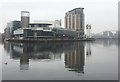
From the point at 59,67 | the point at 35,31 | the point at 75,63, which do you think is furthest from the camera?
the point at 35,31

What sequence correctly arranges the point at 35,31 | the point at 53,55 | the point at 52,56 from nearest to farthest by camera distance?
1. the point at 52,56
2. the point at 53,55
3. the point at 35,31

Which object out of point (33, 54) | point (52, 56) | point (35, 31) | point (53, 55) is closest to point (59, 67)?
point (52, 56)

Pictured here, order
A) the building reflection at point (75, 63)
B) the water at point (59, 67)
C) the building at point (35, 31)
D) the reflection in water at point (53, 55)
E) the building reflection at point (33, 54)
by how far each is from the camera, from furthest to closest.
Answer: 1. the building at point (35, 31)
2. the building reflection at point (33, 54)
3. the reflection in water at point (53, 55)
4. the building reflection at point (75, 63)
5. the water at point (59, 67)

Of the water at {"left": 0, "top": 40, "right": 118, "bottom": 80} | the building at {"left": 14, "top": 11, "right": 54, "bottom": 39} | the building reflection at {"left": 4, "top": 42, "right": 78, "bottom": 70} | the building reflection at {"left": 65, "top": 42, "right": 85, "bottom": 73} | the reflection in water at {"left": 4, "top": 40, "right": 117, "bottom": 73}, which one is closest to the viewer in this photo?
the water at {"left": 0, "top": 40, "right": 118, "bottom": 80}

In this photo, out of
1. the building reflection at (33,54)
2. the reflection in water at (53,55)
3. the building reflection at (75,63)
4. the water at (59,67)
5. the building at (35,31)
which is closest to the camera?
the water at (59,67)

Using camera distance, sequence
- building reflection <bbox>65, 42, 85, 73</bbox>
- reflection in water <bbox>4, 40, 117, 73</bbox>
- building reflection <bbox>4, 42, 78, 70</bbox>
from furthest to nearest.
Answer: building reflection <bbox>4, 42, 78, 70</bbox>
reflection in water <bbox>4, 40, 117, 73</bbox>
building reflection <bbox>65, 42, 85, 73</bbox>

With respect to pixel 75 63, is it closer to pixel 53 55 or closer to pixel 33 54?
pixel 53 55

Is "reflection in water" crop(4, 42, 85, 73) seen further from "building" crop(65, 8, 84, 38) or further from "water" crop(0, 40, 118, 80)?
"building" crop(65, 8, 84, 38)

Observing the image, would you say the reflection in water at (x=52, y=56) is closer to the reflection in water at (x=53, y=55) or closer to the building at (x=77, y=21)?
the reflection in water at (x=53, y=55)

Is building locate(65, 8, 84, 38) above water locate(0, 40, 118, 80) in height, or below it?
above

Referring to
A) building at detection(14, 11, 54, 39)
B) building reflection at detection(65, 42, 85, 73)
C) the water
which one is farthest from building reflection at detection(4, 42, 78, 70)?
building at detection(14, 11, 54, 39)

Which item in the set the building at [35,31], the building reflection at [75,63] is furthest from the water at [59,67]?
the building at [35,31]

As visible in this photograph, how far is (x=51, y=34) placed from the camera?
177ft

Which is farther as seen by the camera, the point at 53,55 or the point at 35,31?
the point at 35,31
